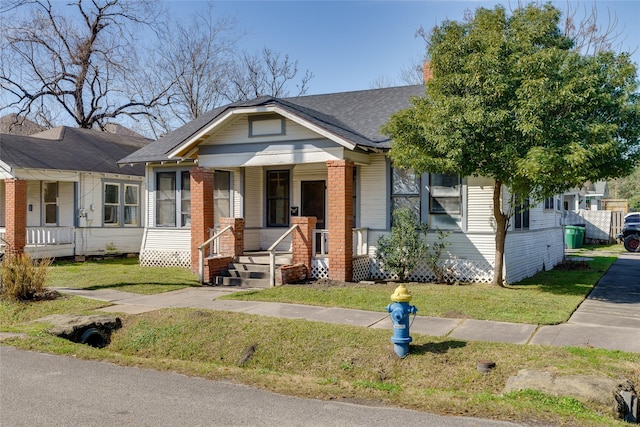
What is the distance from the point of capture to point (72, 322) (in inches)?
350

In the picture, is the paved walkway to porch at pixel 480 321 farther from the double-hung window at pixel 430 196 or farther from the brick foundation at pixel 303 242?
the double-hung window at pixel 430 196

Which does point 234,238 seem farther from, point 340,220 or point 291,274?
point 340,220

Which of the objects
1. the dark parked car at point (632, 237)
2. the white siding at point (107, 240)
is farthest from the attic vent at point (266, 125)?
the dark parked car at point (632, 237)

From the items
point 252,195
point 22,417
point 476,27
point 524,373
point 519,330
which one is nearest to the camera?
point 22,417

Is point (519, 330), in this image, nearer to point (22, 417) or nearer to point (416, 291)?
point (416, 291)

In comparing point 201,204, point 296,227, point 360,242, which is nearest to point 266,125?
point 296,227

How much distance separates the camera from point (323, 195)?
16281mm

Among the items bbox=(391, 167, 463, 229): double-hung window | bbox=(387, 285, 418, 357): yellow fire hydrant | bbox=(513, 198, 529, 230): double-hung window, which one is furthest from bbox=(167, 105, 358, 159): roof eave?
bbox=(387, 285, 418, 357): yellow fire hydrant

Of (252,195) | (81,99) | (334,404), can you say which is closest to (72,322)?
(334,404)

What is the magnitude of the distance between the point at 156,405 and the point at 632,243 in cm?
2590

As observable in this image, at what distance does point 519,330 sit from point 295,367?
3532 mm

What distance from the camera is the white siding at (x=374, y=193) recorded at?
14.4 meters

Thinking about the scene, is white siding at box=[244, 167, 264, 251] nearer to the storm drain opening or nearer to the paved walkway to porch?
the paved walkway to porch

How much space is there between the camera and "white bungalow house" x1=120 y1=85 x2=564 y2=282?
13.4m
